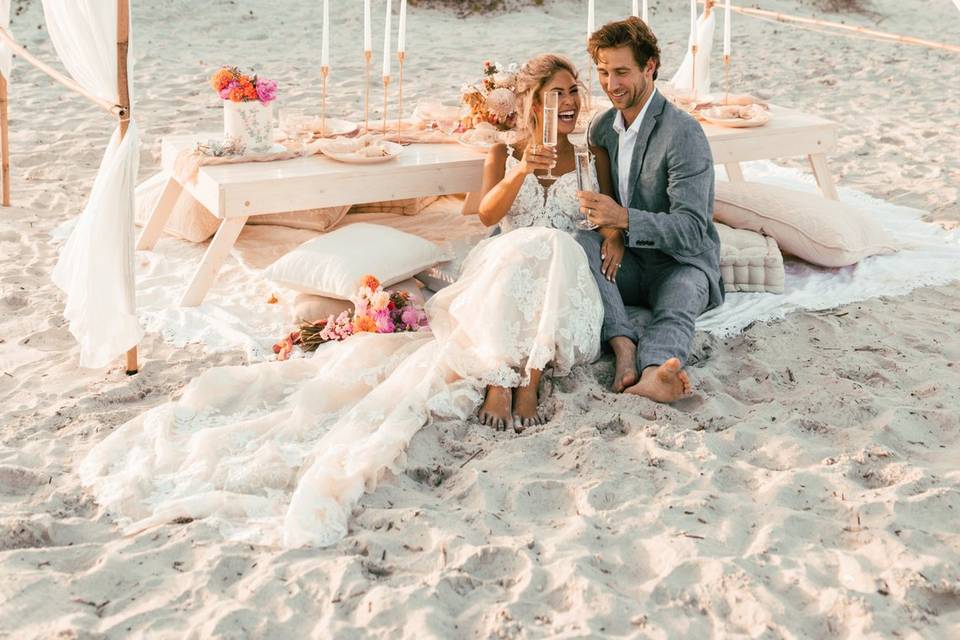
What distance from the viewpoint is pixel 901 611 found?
2291 mm

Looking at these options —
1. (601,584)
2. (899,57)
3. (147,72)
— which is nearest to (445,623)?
(601,584)

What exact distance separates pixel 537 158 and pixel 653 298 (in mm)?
680

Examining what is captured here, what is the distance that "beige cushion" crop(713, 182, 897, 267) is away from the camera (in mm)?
4539

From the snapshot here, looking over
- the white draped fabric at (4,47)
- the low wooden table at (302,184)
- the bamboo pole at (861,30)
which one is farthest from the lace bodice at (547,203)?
the white draped fabric at (4,47)

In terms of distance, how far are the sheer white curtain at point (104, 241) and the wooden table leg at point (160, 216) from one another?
3.58 feet

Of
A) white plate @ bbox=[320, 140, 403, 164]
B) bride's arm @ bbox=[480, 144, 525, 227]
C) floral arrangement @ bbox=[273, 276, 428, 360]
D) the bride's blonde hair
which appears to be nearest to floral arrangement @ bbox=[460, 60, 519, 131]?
white plate @ bbox=[320, 140, 403, 164]

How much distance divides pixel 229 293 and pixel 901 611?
2.96 meters

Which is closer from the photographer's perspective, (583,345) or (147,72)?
(583,345)

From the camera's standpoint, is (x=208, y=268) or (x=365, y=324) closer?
(x=365, y=324)

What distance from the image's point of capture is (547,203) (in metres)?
3.92

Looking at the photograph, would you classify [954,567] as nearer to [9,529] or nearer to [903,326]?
[903,326]

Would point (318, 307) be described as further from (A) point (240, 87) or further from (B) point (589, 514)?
(B) point (589, 514)

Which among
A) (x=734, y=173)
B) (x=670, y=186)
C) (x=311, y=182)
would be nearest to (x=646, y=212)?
(x=670, y=186)

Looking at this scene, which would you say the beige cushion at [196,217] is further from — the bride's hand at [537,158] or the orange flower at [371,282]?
the bride's hand at [537,158]
